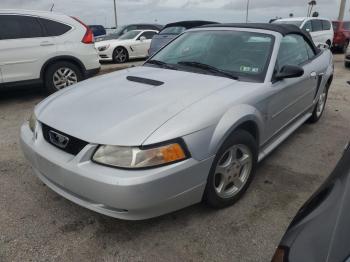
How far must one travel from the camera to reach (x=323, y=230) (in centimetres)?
118

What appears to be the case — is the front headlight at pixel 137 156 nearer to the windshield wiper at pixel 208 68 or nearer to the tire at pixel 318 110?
the windshield wiper at pixel 208 68

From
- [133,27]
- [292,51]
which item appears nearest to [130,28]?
[133,27]

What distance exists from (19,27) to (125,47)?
6.65 metres

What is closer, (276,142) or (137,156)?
(137,156)

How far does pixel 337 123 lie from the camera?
498 centimetres

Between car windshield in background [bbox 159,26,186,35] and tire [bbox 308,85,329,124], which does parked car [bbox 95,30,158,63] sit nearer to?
car windshield in background [bbox 159,26,186,35]

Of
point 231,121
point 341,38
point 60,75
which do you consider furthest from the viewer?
point 341,38

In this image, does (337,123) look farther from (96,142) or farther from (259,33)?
(96,142)

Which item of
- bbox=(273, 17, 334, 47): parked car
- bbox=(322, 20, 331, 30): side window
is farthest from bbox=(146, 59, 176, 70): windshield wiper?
bbox=(322, 20, 331, 30): side window

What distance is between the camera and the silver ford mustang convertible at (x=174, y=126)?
6.73 feet

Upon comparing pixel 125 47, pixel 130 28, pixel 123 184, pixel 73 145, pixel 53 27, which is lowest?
pixel 125 47

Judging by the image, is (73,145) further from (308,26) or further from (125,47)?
(308,26)

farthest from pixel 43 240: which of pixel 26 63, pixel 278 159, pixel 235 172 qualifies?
pixel 26 63

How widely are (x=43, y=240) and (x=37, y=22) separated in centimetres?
478
